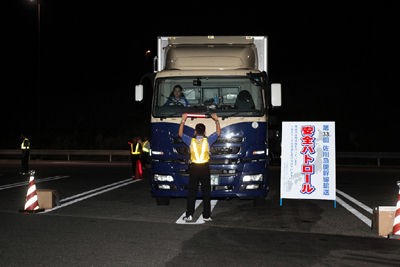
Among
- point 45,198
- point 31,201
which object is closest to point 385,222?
point 31,201

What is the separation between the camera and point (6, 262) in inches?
259

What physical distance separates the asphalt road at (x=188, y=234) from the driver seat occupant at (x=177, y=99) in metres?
2.24

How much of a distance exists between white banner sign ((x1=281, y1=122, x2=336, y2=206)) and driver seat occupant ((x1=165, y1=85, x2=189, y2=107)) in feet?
7.24

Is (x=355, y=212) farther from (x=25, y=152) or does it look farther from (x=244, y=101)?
(x=25, y=152)

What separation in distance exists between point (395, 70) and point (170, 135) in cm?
5585

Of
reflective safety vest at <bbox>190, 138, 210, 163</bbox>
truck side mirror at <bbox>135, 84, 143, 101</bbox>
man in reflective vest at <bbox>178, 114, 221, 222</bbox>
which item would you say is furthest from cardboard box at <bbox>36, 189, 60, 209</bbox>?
reflective safety vest at <bbox>190, 138, 210, 163</bbox>

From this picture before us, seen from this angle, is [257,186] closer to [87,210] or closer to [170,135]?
[170,135]

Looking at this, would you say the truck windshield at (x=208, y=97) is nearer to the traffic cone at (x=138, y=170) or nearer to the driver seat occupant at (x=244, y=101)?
the driver seat occupant at (x=244, y=101)

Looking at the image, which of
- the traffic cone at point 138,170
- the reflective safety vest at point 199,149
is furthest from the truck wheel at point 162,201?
the traffic cone at point 138,170

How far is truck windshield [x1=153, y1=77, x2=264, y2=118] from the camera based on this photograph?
11094mm

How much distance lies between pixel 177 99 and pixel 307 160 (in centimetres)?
301

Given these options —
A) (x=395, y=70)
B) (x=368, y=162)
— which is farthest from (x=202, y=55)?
(x=395, y=70)

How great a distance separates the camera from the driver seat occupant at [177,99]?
11281 mm

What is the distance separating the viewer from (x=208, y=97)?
→ 11477mm
